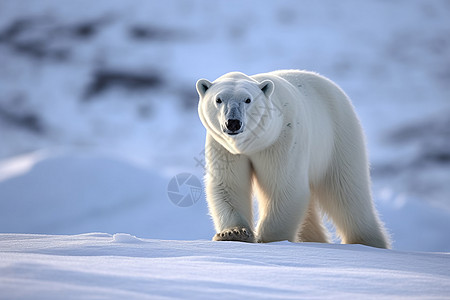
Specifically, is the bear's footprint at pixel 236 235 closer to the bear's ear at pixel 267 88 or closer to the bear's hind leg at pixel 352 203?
the bear's ear at pixel 267 88

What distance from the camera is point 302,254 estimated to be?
2850 millimetres

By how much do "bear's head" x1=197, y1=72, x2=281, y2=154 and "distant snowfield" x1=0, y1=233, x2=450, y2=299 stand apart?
2.84 ft

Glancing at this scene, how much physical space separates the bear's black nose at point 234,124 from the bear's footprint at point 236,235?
77 centimetres

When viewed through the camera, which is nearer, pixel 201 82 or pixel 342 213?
pixel 201 82

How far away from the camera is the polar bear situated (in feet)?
12.2

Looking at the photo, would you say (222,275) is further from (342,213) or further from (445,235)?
(445,235)

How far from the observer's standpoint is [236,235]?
372 cm

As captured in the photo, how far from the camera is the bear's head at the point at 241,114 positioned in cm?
355

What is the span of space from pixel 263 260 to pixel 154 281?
0.83 metres

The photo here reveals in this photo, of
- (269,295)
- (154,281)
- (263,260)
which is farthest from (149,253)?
(269,295)

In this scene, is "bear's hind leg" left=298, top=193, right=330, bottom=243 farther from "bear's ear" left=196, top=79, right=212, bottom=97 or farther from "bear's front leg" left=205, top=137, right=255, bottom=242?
"bear's ear" left=196, top=79, right=212, bottom=97

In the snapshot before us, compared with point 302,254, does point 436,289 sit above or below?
below

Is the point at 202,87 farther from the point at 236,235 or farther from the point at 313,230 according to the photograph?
the point at 313,230

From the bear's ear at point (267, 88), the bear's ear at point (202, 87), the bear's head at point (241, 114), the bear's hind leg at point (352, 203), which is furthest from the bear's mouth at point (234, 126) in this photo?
the bear's hind leg at point (352, 203)
